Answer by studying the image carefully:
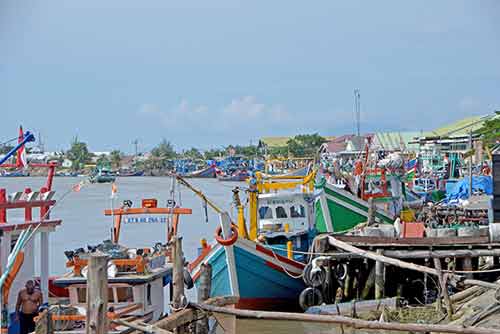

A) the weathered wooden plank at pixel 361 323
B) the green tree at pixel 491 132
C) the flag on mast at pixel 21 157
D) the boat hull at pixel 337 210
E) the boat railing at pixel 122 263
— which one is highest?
the green tree at pixel 491 132

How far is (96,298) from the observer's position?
812 cm

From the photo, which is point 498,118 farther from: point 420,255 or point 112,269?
point 112,269

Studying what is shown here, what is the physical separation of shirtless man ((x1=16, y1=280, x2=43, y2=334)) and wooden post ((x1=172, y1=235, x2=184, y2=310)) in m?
3.15

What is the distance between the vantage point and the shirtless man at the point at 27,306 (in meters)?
12.5

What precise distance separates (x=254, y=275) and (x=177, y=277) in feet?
26.1

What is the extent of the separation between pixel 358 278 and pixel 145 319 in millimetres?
5788

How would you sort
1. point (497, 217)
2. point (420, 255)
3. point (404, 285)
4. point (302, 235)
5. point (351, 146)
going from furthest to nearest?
point (351, 146) → point (302, 235) → point (497, 217) → point (404, 285) → point (420, 255)

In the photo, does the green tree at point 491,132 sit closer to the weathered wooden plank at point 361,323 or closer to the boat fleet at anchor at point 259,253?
the boat fleet at anchor at point 259,253

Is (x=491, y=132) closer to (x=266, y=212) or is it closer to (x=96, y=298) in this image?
(x=266, y=212)

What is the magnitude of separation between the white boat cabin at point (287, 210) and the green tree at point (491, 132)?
2776cm

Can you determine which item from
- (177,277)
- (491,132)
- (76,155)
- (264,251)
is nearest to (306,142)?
(491,132)

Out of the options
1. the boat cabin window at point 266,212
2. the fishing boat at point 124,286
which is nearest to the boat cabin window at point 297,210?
the boat cabin window at point 266,212

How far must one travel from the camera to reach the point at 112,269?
43.2ft

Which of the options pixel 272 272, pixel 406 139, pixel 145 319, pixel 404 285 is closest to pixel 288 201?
pixel 272 272
